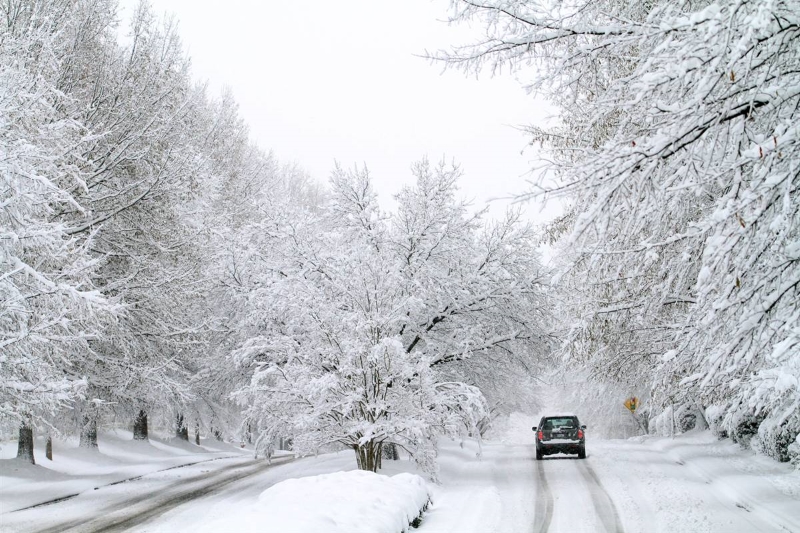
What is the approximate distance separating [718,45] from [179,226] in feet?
47.5

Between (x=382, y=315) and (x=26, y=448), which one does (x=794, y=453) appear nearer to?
(x=382, y=315)

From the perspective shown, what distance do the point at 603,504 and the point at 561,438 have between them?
8.56 m

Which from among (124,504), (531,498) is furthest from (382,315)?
(124,504)

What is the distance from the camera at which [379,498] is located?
836 centimetres

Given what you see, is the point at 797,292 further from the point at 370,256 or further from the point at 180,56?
the point at 180,56

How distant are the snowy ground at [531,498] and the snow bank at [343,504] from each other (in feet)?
0.51

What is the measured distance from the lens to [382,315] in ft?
44.2

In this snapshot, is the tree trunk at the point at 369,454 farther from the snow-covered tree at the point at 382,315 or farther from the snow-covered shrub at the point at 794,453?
the snow-covered shrub at the point at 794,453

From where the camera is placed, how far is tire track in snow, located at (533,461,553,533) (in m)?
9.84

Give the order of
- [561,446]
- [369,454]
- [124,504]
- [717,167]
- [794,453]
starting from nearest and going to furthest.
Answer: [717,167] → [369,454] → [124,504] → [794,453] → [561,446]

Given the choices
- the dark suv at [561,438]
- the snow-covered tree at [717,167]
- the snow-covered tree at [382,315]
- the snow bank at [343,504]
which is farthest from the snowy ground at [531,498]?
the snow-covered tree at [717,167]

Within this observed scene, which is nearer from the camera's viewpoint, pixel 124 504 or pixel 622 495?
pixel 622 495

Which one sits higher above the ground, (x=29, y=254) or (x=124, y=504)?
(x=29, y=254)

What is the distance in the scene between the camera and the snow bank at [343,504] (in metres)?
6.46
